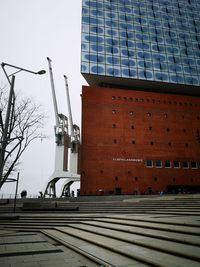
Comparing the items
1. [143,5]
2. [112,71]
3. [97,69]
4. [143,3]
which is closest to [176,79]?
[112,71]

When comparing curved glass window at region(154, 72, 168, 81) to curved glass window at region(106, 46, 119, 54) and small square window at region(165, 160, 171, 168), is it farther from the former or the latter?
small square window at region(165, 160, 171, 168)

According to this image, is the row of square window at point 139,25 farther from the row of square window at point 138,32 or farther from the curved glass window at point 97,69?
the curved glass window at point 97,69

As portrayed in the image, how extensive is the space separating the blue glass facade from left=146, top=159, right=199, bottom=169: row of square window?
15.4 m

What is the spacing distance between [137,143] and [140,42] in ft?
71.2

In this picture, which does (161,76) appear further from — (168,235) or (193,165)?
(168,235)

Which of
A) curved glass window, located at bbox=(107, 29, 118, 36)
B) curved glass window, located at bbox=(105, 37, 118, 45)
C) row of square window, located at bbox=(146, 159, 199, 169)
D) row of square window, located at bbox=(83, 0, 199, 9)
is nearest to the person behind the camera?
row of square window, located at bbox=(146, 159, 199, 169)

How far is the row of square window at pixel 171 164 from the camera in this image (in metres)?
34.2

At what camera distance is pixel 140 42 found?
4378 centimetres

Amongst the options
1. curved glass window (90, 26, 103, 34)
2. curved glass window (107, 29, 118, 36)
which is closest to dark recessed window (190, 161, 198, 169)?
curved glass window (107, 29, 118, 36)

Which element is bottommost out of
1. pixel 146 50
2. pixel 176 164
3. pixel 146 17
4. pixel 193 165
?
pixel 193 165

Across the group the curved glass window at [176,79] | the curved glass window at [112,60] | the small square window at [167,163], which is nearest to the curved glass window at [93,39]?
the curved glass window at [112,60]

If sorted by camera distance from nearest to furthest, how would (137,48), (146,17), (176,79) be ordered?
(176,79) < (137,48) < (146,17)

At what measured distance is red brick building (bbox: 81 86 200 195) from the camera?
32.5 meters

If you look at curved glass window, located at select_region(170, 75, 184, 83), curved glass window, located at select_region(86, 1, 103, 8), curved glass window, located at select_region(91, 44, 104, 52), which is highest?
curved glass window, located at select_region(86, 1, 103, 8)
